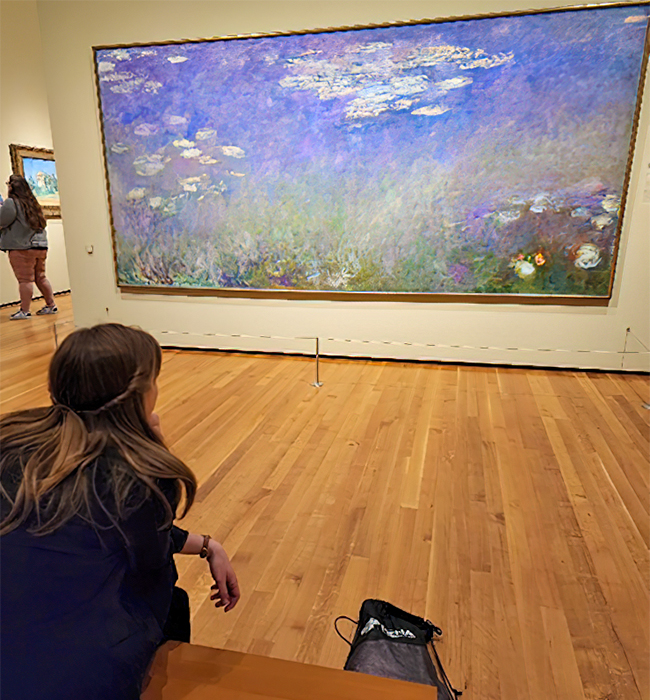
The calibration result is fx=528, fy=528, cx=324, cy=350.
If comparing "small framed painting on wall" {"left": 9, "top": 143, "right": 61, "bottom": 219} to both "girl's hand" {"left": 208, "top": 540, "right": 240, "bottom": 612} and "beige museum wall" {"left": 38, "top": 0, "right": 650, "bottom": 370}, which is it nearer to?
"beige museum wall" {"left": 38, "top": 0, "right": 650, "bottom": 370}

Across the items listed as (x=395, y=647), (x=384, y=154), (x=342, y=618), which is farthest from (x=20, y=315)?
(x=395, y=647)

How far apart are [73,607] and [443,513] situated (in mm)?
2137

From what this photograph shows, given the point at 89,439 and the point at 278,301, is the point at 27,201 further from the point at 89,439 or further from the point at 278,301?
the point at 89,439

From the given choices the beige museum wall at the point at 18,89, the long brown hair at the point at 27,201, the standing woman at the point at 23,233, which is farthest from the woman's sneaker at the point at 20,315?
the long brown hair at the point at 27,201

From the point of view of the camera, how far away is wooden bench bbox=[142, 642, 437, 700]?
1.29 metres

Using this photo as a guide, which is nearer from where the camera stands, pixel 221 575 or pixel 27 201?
pixel 221 575

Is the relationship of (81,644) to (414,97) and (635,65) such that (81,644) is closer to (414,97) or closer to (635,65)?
(414,97)

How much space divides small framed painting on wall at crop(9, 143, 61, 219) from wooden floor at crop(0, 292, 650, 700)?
457 cm

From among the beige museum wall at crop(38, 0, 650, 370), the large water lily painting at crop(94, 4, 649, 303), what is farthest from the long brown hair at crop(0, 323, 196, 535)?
the large water lily painting at crop(94, 4, 649, 303)

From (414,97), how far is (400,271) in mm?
1525

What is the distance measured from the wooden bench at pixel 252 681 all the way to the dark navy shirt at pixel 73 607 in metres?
0.24

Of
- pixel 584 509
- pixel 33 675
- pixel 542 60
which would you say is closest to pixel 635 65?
pixel 542 60

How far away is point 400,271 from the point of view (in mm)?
5043

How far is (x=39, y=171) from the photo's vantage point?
8289 millimetres
